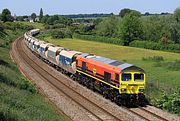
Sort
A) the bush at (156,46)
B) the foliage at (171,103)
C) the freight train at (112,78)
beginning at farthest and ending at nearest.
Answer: the bush at (156,46) < the freight train at (112,78) < the foliage at (171,103)

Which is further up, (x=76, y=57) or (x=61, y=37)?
(x=76, y=57)

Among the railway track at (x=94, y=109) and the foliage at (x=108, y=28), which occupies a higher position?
the railway track at (x=94, y=109)

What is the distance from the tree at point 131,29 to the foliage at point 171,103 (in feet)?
319

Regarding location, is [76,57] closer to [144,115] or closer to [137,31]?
[144,115]

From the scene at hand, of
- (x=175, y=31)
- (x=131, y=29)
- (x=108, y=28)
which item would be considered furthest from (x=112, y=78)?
(x=108, y=28)

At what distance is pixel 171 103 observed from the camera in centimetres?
2884

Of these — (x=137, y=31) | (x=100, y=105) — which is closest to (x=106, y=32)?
(x=137, y=31)

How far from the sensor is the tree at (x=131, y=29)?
418 ft

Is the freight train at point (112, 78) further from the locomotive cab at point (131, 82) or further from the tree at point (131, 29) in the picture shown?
the tree at point (131, 29)

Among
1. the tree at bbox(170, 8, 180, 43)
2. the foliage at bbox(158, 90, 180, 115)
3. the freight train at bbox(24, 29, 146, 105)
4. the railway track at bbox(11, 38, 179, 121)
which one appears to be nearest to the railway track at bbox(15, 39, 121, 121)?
the railway track at bbox(11, 38, 179, 121)

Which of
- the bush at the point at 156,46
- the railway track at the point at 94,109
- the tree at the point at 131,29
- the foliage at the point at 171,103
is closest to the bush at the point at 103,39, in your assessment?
the tree at the point at 131,29

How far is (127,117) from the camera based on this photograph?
87.2 feet

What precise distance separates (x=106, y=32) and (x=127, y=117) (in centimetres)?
13682

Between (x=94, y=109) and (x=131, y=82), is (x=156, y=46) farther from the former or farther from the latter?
(x=94, y=109)
